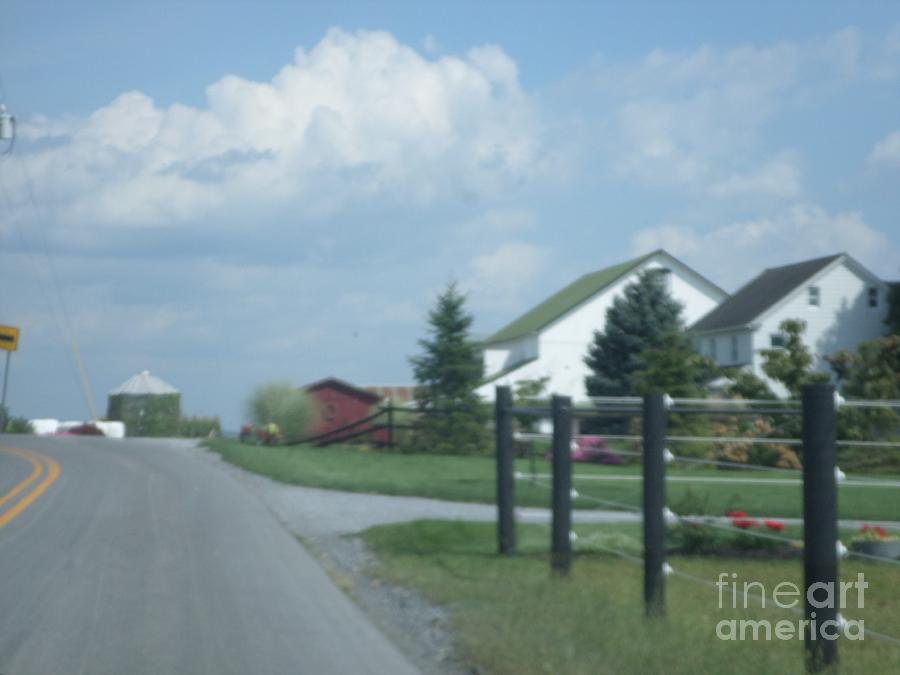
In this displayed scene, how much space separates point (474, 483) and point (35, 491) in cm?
825

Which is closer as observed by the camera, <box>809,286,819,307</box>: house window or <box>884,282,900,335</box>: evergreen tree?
<box>884,282,900,335</box>: evergreen tree

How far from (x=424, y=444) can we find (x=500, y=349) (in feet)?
118

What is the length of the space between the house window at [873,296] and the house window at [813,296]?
102 inches

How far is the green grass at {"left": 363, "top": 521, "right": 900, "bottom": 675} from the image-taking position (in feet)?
23.9

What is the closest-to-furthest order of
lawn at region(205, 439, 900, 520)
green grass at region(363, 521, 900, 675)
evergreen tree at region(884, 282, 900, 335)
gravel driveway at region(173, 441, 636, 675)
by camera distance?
green grass at region(363, 521, 900, 675) → gravel driveway at region(173, 441, 636, 675) → lawn at region(205, 439, 900, 520) → evergreen tree at region(884, 282, 900, 335)

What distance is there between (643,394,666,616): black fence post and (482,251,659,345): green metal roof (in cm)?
5190

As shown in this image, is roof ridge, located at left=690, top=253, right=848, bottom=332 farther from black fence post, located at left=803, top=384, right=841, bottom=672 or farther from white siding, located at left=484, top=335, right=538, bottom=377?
black fence post, located at left=803, top=384, right=841, bottom=672

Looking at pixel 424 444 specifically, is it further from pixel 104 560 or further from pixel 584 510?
pixel 104 560

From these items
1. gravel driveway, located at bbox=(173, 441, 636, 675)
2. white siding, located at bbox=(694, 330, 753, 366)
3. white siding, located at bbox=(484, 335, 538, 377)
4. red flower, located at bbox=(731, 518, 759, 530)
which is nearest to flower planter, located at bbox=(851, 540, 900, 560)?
red flower, located at bbox=(731, 518, 759, 530)

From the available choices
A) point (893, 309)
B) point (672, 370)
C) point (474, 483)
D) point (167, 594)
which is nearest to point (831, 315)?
point (893, 309)

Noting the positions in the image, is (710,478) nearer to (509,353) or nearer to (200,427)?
(200,427)

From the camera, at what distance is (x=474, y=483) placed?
22.4 m

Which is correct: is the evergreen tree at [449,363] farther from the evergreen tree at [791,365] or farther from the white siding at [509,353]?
the white siding at [509,353]

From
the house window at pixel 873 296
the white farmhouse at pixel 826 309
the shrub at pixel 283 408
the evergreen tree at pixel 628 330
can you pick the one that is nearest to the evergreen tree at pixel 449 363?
the shrub at pixel 283 408
